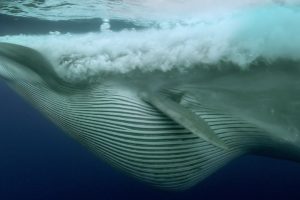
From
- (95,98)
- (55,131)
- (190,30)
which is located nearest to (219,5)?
(190,30)

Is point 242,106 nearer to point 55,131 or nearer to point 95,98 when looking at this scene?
point 95,98

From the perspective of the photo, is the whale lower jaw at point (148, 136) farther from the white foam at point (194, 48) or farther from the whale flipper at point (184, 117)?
the white foam at point (194, 48)

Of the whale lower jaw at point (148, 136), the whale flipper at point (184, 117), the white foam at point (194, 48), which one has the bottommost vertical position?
the whale lower jaw at point (148, 136)

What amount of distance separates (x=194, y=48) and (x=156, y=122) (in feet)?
4.59

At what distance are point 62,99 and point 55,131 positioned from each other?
59.0ft

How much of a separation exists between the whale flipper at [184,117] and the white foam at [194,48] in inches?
28.0

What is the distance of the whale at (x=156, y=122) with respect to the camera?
5.54m

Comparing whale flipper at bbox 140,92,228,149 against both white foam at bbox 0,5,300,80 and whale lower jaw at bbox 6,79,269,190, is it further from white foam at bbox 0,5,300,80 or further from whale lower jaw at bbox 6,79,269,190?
white foam at bbox 0,5,300,80

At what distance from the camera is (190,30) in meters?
6.55

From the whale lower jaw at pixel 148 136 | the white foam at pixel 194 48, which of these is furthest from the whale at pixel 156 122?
the white foam at pixel 194 48

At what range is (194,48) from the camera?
5.87 metres

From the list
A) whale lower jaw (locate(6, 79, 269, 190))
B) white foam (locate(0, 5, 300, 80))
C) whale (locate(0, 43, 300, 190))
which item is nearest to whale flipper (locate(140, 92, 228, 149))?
Answer: whale (locate(0, 43, 300, 190))

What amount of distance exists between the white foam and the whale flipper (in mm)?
711

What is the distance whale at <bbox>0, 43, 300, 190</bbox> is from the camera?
554 cm
